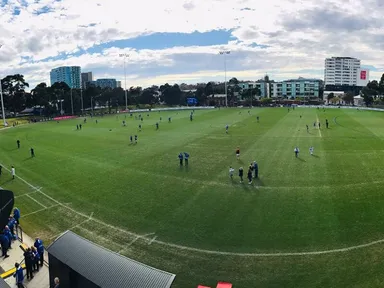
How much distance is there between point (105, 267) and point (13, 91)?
12404 centimetres

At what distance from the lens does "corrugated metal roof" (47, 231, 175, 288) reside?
34.7 ft

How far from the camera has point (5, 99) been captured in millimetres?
117250

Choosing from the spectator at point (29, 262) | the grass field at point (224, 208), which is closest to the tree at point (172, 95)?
the grass field at point (224, 208)

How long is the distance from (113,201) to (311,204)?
45.3 ft

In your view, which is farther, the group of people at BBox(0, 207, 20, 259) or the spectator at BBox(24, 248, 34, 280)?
the group of people at BBox(0, 207, 20, 259)

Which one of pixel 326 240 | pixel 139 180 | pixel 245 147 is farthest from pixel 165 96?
pixel 326 240

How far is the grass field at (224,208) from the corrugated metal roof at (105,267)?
16.2 ft

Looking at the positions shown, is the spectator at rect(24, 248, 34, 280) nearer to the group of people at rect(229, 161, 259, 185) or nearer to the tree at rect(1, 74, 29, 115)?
the group of people at rect(229, 161, 259, 185)

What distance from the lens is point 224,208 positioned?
2367 cm

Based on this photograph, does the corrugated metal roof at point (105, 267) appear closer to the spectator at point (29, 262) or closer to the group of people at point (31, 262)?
the group of people at point (31, 262)

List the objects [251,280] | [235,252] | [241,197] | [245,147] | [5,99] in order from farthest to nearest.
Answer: [5,99] → [245,147] → [241,197] → [235,252] → [251,280]

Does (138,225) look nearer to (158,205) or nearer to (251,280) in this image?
(158,205)

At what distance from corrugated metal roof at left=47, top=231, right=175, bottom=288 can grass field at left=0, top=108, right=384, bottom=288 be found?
4.95m

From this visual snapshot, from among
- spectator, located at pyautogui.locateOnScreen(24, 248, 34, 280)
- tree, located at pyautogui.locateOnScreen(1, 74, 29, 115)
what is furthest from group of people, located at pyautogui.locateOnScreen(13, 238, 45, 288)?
tree, located at pyautogui.locateOnScreen(1, 74, 29, 115)
